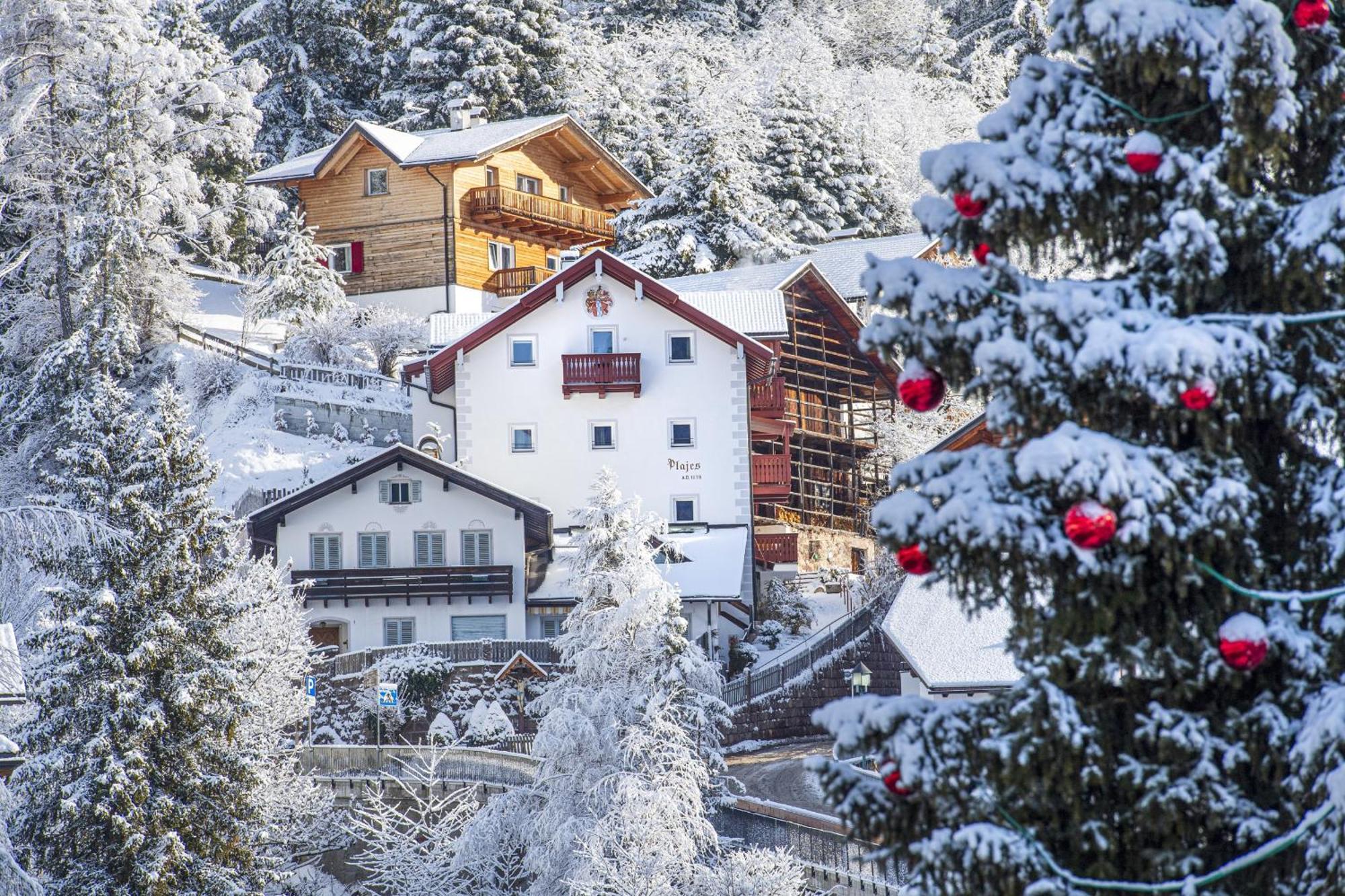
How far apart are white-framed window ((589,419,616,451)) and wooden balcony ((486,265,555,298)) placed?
52.5 feet

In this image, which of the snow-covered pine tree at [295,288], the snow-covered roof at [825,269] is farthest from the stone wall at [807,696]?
the snow-covered pine tree at [295,288]

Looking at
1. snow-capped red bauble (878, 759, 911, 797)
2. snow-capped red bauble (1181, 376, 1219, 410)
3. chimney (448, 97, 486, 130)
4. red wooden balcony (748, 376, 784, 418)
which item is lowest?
snow-capped red bauble (878, 759, 911, 797)

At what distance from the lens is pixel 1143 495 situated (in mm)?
7059

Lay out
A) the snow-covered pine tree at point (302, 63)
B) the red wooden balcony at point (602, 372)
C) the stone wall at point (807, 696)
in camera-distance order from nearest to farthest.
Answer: the stone wall at point (807, 696) < the red wooden balcony at point (602, 372) < the snow-covered pine tree at point (302, 63)

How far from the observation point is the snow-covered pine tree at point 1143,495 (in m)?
7.20

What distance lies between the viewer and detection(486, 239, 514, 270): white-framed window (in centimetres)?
6150

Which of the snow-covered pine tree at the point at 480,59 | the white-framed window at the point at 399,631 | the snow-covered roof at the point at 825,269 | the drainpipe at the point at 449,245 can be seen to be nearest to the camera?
the white-framed window at the point at 399,631

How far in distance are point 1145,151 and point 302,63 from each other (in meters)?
67.4

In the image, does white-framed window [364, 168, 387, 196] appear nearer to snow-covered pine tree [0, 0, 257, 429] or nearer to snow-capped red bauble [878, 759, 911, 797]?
snow-covered pine tree [0, 0, 257, 429]

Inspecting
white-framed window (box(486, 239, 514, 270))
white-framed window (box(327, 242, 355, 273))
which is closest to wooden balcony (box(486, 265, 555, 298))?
white-framed window (box(486, 239, 514, 270))

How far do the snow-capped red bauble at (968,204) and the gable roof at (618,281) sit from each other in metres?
37.2

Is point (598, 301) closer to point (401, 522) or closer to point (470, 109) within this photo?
point (401, 522)

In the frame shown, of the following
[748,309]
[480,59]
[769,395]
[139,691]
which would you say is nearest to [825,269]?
[748,309]

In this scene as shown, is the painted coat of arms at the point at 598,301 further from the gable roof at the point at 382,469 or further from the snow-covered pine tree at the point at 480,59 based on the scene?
the snow-covered pine tree at the point at 480,59
